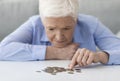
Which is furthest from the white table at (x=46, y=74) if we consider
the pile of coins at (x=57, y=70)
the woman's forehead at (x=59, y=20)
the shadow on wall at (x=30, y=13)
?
the shadow on wall at (x=30, y=13)

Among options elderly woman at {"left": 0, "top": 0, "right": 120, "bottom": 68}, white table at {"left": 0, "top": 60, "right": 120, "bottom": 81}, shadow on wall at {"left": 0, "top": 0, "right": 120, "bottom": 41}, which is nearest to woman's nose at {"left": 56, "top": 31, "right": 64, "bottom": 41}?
elderly woman at {"left": 0, "top": 0, "right": 120, "bottom": 68}

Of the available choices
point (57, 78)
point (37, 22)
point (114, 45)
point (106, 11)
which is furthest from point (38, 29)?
point (106, 11)

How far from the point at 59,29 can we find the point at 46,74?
30 centimetres

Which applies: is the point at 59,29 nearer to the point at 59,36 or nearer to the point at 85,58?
the point at 59,36

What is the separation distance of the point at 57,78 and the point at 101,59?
31 centimetres

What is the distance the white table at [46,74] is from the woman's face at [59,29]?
11 cm

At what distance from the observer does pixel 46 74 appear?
47.9 inches

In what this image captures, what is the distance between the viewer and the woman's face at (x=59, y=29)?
1.44 m

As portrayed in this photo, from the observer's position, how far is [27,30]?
1668 mm

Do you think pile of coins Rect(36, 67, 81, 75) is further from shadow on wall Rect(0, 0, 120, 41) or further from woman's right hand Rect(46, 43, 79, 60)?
shadow on wall Rect(0, 0, 120, 41)

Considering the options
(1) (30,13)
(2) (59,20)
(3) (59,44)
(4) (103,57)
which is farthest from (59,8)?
(1) (30,13)

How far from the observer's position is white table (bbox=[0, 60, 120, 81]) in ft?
3.83

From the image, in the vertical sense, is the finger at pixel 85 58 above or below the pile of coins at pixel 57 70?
above

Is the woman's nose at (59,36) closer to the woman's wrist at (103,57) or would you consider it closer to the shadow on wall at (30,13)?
the woman's wrist at (103,57)
